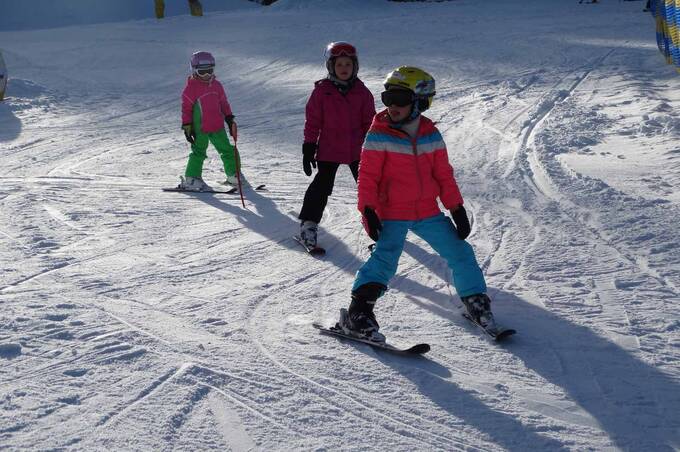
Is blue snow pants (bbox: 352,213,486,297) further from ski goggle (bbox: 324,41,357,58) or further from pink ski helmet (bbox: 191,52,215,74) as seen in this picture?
pink ski helmet (bbox: 191,52,215,74)

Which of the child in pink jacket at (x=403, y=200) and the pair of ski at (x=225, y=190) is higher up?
the child in pink jacket at (x=403, y=200)

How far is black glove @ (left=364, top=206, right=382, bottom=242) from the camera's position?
4312 millimetres

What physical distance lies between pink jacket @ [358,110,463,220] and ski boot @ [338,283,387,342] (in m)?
0.40

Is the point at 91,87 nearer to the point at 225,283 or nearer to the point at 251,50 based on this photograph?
the point at 251,50

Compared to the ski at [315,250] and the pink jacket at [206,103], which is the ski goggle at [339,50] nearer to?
the ski at [315,250]

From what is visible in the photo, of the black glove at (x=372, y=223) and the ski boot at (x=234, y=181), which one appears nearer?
the black glove at (x=372, y=223)

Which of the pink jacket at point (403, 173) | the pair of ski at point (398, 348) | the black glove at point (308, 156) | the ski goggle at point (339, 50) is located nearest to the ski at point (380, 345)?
the pair of ski at point (398, 348)

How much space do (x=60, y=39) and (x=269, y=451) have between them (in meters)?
20.9

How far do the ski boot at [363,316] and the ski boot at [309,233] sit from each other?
66.3 inches

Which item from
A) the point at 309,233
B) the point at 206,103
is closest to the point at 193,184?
the point at 206,103

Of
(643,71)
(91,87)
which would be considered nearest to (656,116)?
(643,71)

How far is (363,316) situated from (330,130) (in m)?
2.15

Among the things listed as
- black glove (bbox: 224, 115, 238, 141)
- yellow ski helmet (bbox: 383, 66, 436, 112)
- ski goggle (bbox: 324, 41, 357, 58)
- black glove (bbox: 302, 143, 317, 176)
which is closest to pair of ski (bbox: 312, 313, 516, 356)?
yellow ski helmet (bbox: 383, 66, 436, 112)

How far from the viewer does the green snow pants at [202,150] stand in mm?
8195
